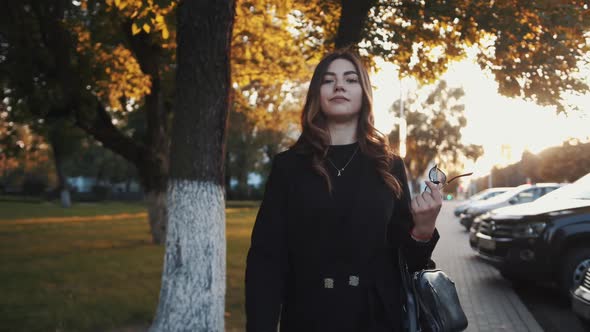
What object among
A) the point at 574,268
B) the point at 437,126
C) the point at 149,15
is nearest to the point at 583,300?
the point at 574,268

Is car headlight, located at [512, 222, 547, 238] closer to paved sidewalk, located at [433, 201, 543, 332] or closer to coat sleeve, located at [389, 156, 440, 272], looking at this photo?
paved sidewalk, located at [433, 201, 543, 332]

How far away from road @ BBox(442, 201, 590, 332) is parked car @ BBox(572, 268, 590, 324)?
1.08 meters

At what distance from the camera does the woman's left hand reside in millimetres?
2201

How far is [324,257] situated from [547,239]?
7.12 meters

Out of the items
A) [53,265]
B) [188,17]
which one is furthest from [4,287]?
[188,17]

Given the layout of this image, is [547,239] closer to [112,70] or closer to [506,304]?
[506,304]

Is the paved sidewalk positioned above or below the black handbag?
below

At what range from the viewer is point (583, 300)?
18.6ft

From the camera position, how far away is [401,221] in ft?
7.84

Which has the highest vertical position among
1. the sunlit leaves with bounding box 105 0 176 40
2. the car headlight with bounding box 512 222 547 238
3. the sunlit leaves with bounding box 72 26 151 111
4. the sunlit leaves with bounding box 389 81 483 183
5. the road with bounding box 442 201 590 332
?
the sunlit leaves with bounding box 389 81 483 183

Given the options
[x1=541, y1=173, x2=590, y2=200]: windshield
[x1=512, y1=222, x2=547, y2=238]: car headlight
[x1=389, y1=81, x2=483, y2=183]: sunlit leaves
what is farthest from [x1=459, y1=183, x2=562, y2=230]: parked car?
[x1=389, y1=81, x2=483, y2=183]: sunlit leaves

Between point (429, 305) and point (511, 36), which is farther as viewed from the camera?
point (511, 36)

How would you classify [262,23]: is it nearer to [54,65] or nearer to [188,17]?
[54,65]

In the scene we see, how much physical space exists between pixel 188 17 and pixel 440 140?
58.6 m
